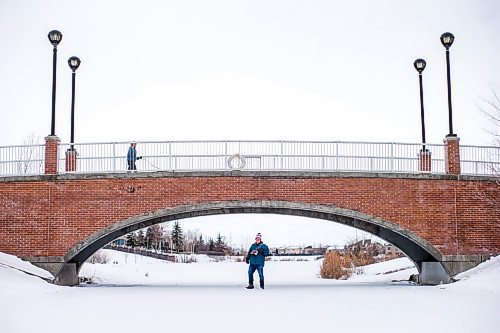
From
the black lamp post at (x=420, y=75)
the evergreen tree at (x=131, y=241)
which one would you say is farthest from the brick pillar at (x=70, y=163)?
the evergreen tree at (x=131, y=241)

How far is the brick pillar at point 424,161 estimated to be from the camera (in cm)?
1952

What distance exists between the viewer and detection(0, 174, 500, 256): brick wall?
60.8 feet

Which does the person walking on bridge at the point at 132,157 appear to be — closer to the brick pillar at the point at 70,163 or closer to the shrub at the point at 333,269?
the brick pillar at the point at 70,163

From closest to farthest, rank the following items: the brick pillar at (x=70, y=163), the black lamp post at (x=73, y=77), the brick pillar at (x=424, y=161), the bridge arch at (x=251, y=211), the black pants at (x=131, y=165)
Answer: the bridge arch at (x=251, y=211) < the black pants at (x=131, y=165) < the brick pillar at (x=70, y=163) < the brick pillar at (x=424, y=161) < the black lamp post at (x=73, y=77)

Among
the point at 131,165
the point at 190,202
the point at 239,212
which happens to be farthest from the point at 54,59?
the point at 239,212

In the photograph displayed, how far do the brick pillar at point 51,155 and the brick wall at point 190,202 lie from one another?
0.31m

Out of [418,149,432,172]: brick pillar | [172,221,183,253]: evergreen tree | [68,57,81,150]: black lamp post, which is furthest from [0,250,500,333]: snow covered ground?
[172,221,183,253]: evergreen tree

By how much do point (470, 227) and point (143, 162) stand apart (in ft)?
33.3

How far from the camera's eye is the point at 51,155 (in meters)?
18.8

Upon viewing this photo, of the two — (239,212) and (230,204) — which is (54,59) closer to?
(230,204)

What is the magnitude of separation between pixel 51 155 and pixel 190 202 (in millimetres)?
4452

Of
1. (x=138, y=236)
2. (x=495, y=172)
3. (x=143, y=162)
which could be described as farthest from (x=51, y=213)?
(x=138, y=236)

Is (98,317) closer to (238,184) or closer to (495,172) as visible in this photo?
(238,184)

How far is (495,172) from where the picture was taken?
19.3 m
